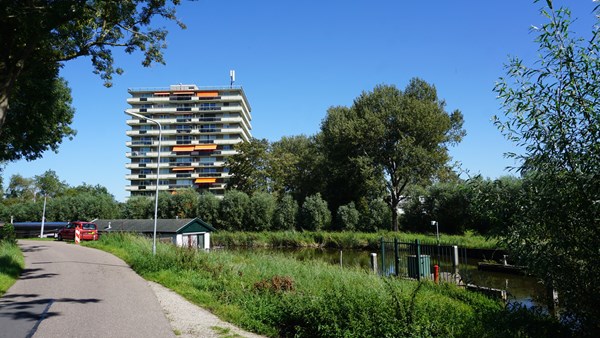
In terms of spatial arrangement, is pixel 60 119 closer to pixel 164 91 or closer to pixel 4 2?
pixel 4 2

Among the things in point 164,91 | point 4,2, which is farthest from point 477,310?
point 164,91

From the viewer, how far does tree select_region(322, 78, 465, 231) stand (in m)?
44.3

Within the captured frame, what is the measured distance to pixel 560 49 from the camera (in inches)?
217

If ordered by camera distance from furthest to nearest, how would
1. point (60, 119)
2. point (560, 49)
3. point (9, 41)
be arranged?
point (60, 119) → point (9, 41) → point (560, 49)

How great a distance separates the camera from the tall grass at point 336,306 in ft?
21.1

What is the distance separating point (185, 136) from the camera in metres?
93.1

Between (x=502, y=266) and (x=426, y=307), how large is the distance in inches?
726

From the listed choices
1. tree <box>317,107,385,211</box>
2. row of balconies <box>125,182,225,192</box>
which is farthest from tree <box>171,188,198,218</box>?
row of balconies <box>125,182,225,192</box>

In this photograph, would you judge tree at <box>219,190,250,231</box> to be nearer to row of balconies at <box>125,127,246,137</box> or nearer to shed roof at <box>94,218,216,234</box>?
shed roof at <box>94,218,216,234</box>

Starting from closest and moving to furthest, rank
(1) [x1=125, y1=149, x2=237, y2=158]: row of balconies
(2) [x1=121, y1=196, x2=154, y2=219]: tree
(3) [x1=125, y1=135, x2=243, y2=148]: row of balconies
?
(2) [x1=121, y1=196, x2=154, y2=219]: tree
(1) [x1=125, y1=149, x2=237, y2=158]: row of balconies
(3) [x1=125, y1=135, x2=243, y2=148]: row of balconies

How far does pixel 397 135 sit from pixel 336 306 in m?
40.9

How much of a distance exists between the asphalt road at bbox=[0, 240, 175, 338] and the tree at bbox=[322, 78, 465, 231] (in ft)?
111

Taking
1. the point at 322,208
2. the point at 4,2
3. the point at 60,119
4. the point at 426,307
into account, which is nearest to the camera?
the point at 426,307

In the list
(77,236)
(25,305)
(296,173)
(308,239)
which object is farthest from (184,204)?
(25,305)
